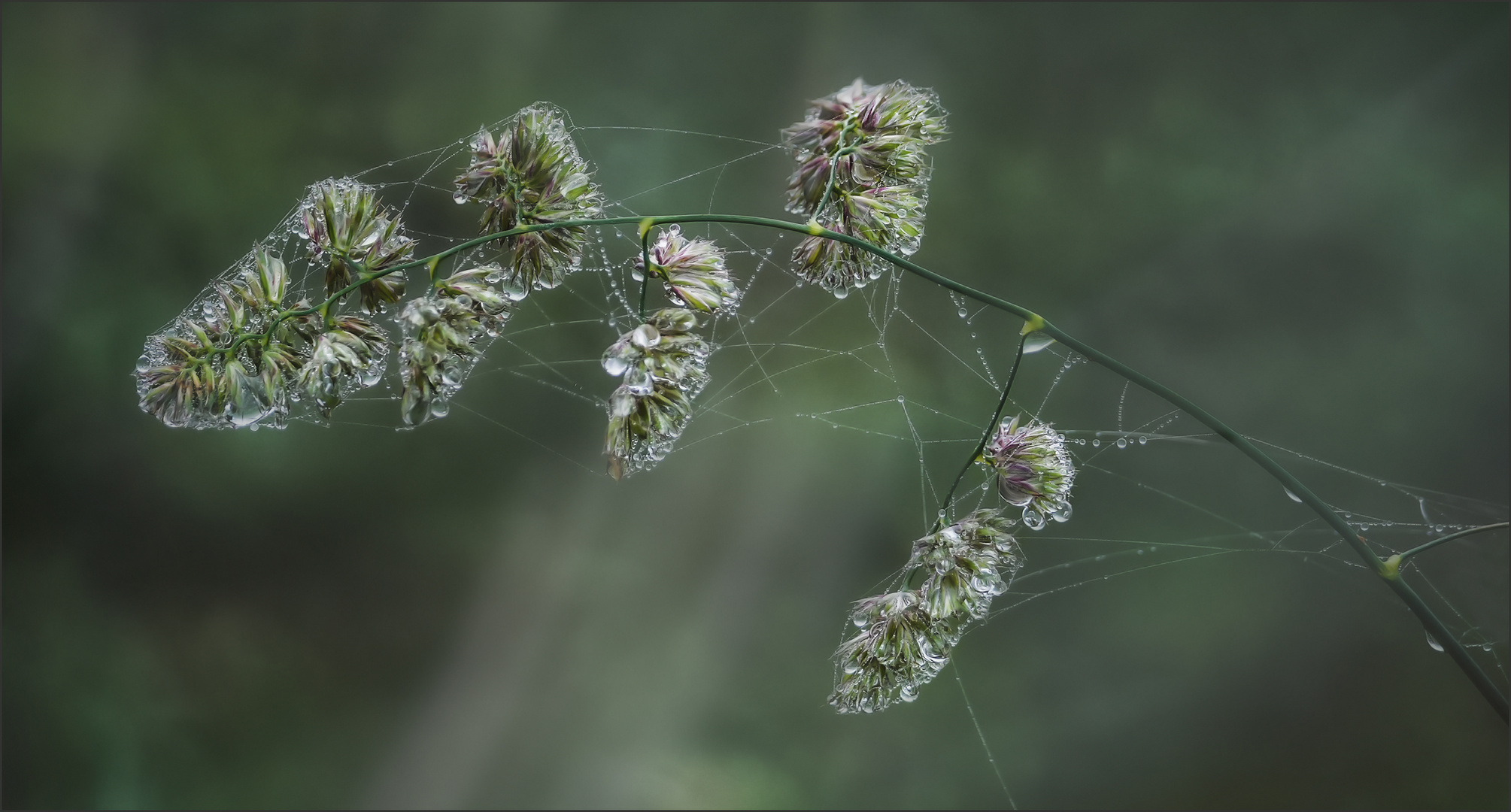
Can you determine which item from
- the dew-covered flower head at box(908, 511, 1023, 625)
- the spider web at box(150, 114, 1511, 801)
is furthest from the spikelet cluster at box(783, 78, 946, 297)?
the spider web at box(150, 114, 1511, 801)

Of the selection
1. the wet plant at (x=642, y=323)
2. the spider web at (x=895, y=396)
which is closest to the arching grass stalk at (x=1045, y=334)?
the wet plant at (x=642, y=323)

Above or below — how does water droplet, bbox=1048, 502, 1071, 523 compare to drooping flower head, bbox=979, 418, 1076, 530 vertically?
below

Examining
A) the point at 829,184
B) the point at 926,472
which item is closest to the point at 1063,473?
the point at 829,184

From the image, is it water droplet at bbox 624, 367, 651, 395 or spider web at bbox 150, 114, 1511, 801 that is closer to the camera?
water droplet at bbox 624, 367, 651, 395

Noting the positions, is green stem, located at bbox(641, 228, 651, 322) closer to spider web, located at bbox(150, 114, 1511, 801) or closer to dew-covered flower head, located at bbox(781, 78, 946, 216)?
dew-covered flower head, located at bbox(781, 78, 946, 216)

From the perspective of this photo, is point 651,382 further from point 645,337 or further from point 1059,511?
point 1059,511

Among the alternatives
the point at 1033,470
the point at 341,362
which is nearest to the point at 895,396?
the point at 1033,470
